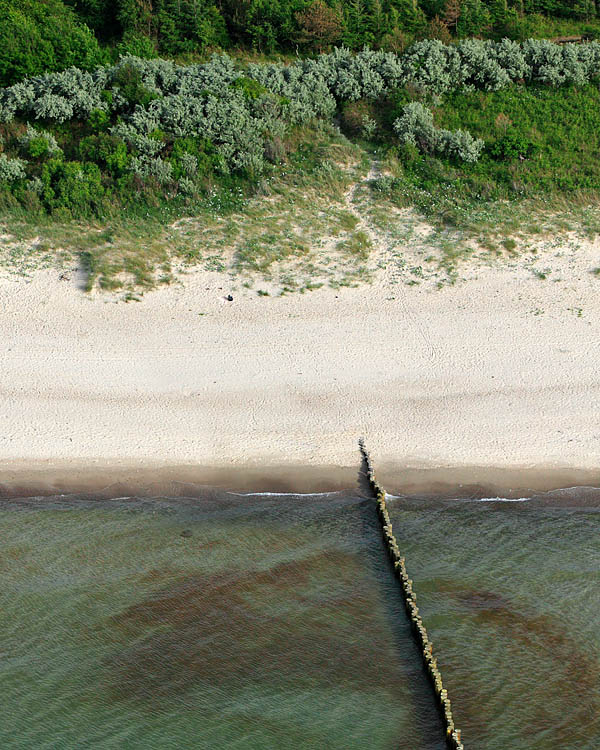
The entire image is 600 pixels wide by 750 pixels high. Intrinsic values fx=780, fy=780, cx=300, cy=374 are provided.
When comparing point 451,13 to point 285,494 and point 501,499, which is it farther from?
point 285,494

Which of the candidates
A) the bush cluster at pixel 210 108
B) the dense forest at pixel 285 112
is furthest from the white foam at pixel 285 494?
the bush cluster at pixel 210 108

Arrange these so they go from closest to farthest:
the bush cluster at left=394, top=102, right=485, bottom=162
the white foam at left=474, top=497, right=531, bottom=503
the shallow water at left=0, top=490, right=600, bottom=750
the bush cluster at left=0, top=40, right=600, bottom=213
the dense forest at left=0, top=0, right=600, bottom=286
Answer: the shallow water at left=0, top=490, right=600, bottom=750 → the white foam at left=474, top=497, right=531, bottom=503 → the dense forest at left=0, top=0, right=600, bottom=286 → the bush cluster at left=0, top=40, right=600, bottom=213 → the bush cluster at left=394, top=102, right=485, bottom=162

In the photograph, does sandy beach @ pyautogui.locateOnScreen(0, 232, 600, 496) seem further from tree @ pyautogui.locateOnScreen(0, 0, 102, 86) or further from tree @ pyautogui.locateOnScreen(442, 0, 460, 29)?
tree @ pyautogui.locateOnScreen(442, 0, 460, 29)

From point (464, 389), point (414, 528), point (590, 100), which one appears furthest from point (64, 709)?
point (590, 100)

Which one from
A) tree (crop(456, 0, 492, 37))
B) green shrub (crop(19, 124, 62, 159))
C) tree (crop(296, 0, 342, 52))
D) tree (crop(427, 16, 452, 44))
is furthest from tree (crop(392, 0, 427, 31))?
green shrub (crop(19, 124, 62, 159))

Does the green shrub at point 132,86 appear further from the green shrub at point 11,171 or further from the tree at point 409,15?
the tree at point 409,15

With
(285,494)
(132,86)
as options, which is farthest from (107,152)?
(285,494)
